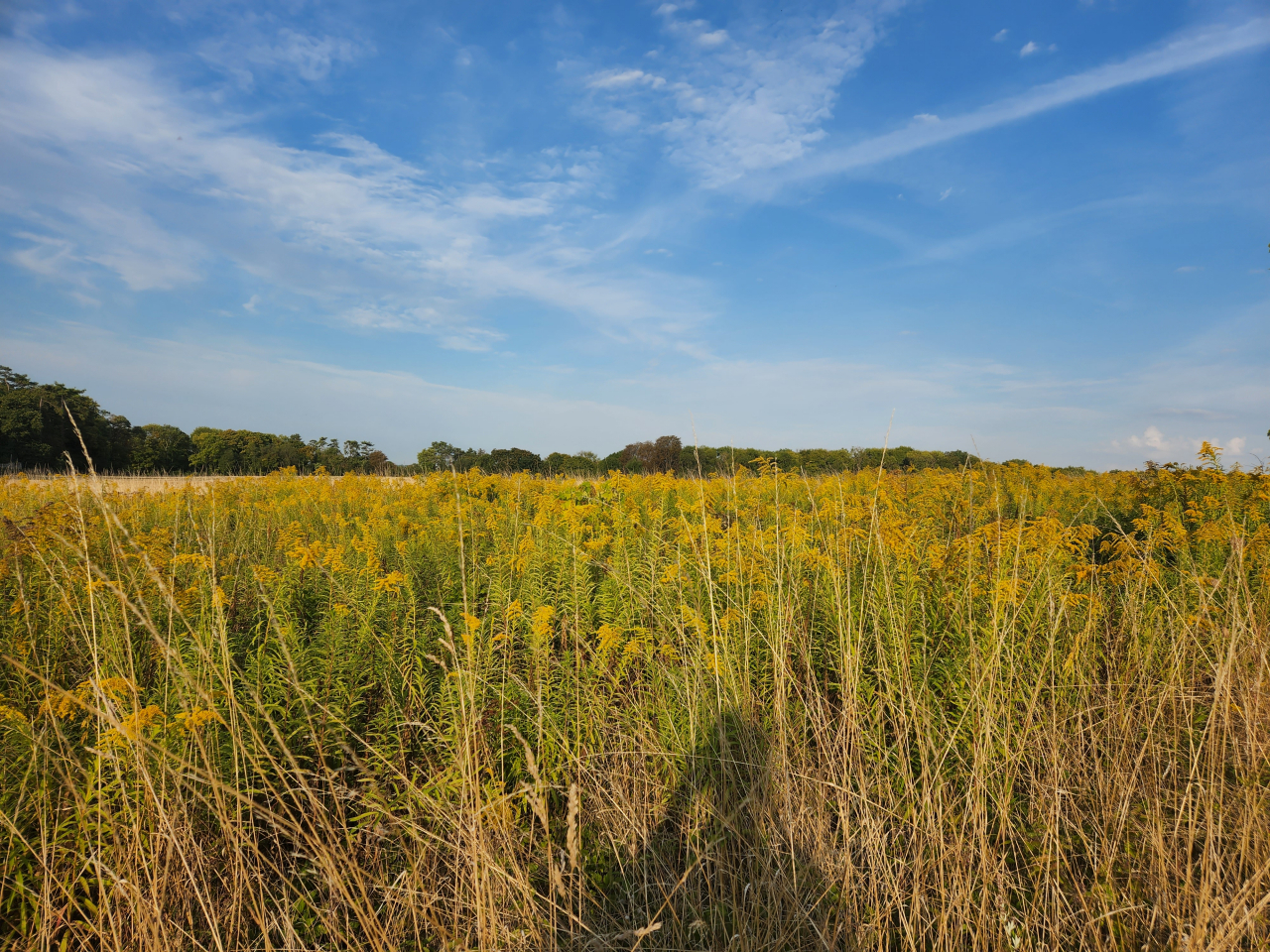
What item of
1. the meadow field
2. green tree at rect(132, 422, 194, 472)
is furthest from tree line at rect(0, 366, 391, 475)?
the meadow field

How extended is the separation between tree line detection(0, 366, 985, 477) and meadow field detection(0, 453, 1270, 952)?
6.03 metres

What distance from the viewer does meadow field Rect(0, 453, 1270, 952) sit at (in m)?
1.75

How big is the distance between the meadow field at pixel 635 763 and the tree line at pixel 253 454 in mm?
6035

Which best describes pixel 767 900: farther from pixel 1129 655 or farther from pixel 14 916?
pixel 14 916

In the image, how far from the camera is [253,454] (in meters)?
19.9

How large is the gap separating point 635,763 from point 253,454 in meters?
22.6

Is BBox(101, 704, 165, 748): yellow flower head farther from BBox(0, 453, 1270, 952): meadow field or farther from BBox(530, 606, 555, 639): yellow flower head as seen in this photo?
BBox(530, 606, 555, 639): yellow flower head

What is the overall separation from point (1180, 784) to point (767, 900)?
196 cm

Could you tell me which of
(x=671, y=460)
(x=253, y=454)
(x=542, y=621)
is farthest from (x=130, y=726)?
(x=253, y=454)

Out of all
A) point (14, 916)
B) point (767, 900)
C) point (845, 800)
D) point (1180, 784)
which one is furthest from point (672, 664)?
point (14, 916)

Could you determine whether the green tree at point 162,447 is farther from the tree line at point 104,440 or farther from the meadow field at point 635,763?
the meadow field at point 635,763

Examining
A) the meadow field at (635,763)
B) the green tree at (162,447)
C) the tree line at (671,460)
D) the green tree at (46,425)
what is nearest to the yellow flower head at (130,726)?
the meadow field at (635,763)

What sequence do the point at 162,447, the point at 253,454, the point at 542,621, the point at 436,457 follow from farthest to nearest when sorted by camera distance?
the point at 162,447 → the point at 253,454 → the point at 436,457 → the point at 542,621

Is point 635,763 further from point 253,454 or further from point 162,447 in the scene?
point 162,447
